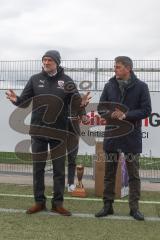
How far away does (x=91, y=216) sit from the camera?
6297mm

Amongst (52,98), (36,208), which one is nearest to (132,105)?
(52,98)

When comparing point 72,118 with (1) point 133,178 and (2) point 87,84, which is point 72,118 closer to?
(1) point 133,178

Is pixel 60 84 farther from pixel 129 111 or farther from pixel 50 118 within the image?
pixel 129 111

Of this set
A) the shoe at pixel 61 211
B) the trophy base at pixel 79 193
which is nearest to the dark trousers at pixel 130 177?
the shoe at pixel 61 211

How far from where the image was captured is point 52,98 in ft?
21.0

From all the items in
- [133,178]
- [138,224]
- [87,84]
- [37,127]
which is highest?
[87,84]

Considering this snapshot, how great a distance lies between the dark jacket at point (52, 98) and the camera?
6.38 metres

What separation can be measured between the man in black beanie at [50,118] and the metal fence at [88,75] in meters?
3.83

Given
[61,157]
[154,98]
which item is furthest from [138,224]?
[154,98]

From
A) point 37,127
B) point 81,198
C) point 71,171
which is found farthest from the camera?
point 71,171

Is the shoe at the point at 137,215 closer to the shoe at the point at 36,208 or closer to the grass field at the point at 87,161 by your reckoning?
the shoe at the point at 36,208

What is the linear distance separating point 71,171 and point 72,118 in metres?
0.89

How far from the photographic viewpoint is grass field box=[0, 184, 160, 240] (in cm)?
536

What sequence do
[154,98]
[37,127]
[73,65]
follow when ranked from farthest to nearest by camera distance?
[73,65]
[154,98]
[37,127]
